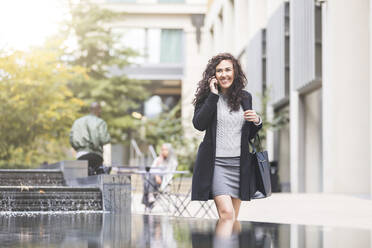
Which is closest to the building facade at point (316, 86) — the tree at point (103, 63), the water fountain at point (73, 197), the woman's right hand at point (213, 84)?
the tree at point (103, 63)

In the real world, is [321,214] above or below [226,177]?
below

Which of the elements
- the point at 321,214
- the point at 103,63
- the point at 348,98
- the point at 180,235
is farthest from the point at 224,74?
the point at 103,63

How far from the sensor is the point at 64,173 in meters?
14.8

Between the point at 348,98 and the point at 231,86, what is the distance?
44.7ft

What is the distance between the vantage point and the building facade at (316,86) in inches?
734

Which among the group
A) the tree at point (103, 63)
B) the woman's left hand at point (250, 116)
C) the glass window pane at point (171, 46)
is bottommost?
the woman's left hand at point (250, 116)

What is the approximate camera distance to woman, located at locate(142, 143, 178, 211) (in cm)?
1501

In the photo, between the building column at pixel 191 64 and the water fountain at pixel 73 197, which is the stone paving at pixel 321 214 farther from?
the building column at pixel 191 64

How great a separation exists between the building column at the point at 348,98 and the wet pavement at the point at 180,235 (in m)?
13.2

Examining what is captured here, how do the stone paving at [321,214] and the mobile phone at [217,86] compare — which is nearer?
the mobile phone at [217,86]

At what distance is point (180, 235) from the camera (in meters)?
4.79

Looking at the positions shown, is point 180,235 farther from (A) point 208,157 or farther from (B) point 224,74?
(B) point 224,74

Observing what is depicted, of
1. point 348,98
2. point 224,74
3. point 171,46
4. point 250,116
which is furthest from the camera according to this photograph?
point 171,46

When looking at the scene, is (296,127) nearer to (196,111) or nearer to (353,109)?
(353,109)
